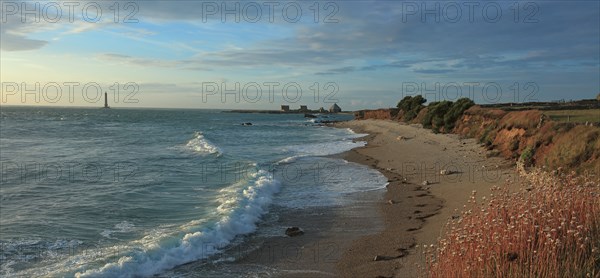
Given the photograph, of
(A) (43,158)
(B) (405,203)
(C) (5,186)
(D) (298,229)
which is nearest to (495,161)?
(B) (405,203)

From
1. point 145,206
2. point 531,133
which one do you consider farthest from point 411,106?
point 145,206

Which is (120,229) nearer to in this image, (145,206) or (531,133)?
(145,206)

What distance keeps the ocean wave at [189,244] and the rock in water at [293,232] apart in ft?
3.28

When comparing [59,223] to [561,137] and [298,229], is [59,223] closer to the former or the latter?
[298,229]

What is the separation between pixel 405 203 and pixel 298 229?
450cm

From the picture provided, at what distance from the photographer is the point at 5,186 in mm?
18797

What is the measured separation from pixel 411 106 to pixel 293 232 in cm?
6655

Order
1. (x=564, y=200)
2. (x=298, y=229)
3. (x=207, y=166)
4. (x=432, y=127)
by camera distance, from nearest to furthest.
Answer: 1. (x=564, y=200)
2. (x=298, y=229)
3. (x=207, y=166)
4. (x=432, y=127)

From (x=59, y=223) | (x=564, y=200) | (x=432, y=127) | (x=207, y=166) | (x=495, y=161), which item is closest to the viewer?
(x=564, y=200)

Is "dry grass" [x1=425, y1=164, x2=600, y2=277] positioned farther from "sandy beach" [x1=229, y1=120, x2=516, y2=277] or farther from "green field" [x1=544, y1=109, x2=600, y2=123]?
"green field" [x1=544, y1=109, x2=600, y2=123]

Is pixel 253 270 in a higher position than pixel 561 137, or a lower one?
lower

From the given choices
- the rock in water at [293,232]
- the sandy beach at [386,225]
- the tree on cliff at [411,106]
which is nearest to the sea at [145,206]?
the rock in water at [293,232]

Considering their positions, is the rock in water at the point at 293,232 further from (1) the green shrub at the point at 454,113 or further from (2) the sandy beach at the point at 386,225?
(1) the green shrub at the point at 454,113

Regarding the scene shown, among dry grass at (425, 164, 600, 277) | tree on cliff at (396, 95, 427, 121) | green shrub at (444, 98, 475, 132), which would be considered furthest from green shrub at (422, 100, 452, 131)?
dry grass at (425, 164, 600, 277)
